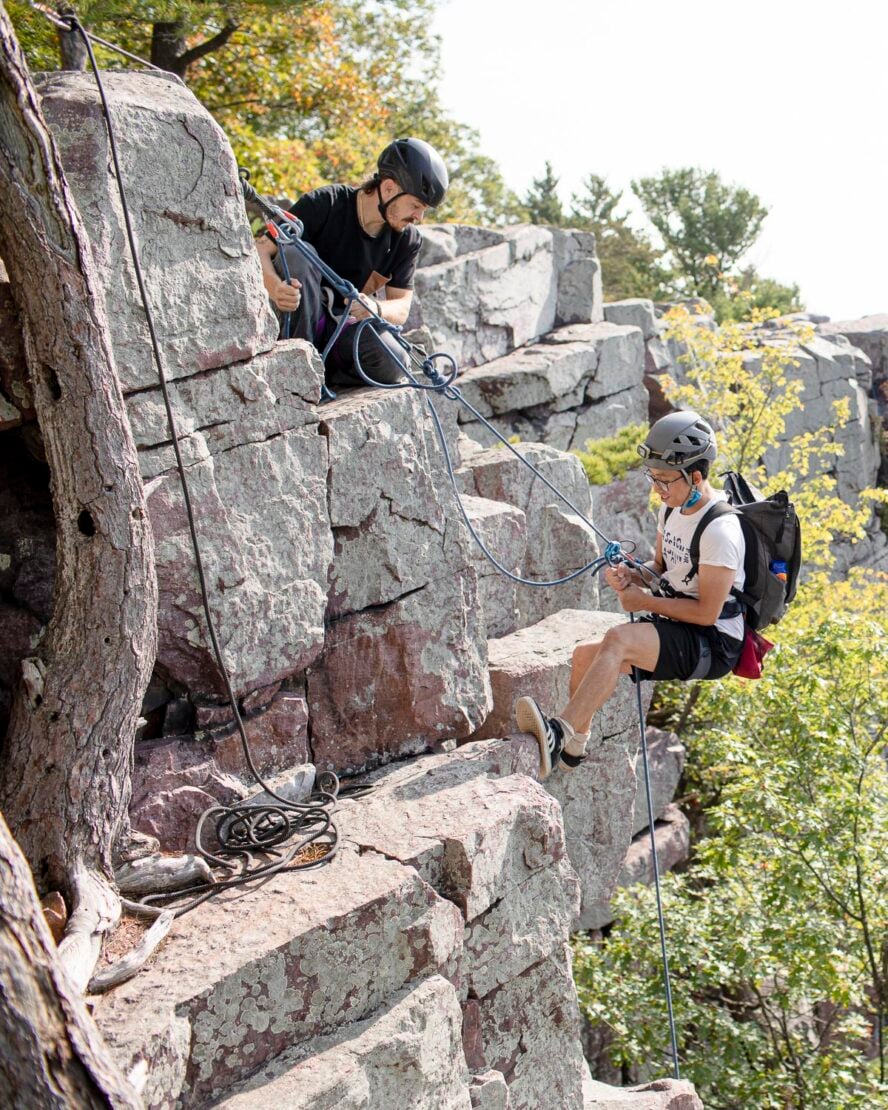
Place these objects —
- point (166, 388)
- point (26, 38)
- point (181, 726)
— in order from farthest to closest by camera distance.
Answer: point (26, 38)
point (181, 726)
point (166, 388)

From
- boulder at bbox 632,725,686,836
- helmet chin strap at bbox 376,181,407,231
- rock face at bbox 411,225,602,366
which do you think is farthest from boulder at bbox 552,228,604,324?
helmet chin strap at bbox 376,181,407,231

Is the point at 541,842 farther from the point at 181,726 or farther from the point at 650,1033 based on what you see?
the point at 650,1033

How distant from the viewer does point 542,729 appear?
19.8 ft

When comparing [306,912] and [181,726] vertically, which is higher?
[181,726]

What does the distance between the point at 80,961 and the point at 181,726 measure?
157 centimetres

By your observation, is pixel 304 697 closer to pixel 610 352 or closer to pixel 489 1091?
pixel 489 1091

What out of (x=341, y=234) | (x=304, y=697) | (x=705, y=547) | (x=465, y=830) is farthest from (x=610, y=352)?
(x=465, y=830)

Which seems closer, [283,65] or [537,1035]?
[537,1035]

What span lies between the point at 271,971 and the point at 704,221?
3594 cm

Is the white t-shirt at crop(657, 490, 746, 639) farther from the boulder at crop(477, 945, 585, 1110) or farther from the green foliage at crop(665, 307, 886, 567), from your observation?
the green foliage at crop(665, 307, 886, 567)

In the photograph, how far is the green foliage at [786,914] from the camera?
8883 millimetres

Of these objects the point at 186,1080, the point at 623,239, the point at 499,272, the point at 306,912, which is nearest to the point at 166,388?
the point at 306,912

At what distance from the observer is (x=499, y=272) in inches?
735

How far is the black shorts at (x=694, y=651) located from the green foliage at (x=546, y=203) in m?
33.6
